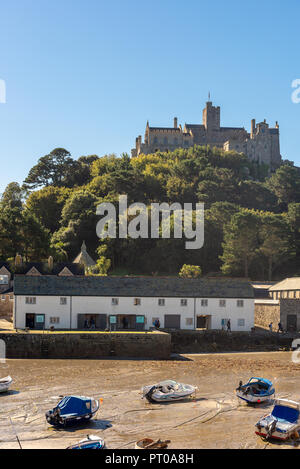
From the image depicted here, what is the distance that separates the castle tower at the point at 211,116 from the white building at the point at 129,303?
339 feet

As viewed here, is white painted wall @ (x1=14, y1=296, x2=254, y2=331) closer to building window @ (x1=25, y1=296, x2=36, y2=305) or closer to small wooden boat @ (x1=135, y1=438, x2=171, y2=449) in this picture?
building window @ (x1=25, y1=296, x2=36, y2=305)

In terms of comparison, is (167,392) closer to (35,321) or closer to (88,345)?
(88,345)

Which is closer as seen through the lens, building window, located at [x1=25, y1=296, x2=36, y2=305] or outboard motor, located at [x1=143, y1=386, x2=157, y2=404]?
outboard motor, located at [x1=143, y1=386, x2=157, y2=404]

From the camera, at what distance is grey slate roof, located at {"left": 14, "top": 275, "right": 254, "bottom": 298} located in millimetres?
48031

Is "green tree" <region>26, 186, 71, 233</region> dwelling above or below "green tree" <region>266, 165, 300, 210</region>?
below

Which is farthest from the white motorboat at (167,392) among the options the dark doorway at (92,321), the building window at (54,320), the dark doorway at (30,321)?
the dark doorway at (30,321)

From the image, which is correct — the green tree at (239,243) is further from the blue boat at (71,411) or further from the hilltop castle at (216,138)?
the hilltop castle at (216,138)

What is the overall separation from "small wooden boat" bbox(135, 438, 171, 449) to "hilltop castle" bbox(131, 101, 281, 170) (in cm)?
12290

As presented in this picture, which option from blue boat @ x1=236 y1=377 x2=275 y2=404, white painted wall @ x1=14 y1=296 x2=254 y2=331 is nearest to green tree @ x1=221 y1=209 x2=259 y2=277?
white painted wall @ x1=14 y1=296 x2=254 y2=331

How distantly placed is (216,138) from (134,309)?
10669 centimetres

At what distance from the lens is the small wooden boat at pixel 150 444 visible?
20.6 m

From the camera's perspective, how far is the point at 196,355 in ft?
145

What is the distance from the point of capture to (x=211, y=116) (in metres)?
148
